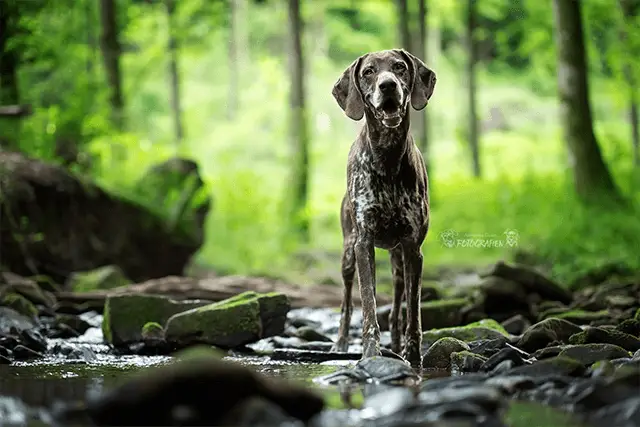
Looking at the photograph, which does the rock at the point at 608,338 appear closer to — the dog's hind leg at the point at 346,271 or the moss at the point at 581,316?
the moss at the point at 581,316

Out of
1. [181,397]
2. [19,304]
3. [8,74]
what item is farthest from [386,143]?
[8,74]

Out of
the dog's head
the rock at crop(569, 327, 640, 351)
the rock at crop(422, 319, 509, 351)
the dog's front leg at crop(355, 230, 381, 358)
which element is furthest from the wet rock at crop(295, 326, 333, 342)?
the rock at crop(569, 327, 640, 351)

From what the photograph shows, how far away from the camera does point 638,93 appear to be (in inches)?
901

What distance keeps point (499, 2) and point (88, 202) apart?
69.1ft

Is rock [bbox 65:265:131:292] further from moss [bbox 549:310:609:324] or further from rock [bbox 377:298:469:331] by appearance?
moss [bbox 549:310:609:324]

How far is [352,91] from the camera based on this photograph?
7.07 metres

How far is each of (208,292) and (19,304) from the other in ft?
8.32

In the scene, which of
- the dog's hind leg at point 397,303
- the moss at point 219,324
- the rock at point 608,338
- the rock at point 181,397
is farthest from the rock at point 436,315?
the rock at point 181,397

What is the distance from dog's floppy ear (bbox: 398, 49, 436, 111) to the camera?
23.0 ft

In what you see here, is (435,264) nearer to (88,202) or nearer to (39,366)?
(88,202)

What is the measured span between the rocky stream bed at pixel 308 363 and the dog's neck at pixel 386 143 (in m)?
1.45

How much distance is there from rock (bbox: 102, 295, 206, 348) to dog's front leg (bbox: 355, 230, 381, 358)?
98.6 inches

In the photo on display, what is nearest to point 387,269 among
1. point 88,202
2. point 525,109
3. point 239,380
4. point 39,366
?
point 88,202

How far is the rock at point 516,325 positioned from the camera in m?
9.08
